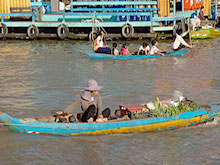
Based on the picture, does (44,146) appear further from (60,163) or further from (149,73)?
(149,73)

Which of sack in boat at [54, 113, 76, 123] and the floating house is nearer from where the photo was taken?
sack in boat at [54, 113, 76, 123]

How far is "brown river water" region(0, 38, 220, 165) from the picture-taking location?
8.70 meters

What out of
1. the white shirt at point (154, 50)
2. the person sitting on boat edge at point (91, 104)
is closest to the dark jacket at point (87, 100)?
the person sitting on boat edge at point (91, 104)

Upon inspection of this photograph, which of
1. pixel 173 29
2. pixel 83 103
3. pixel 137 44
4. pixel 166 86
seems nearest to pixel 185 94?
pixel 166 86

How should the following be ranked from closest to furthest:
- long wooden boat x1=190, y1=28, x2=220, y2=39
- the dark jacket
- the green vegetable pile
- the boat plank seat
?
the dark jacket < the green vegetable pile < long wooden boat x1=190, y1=28, x2=220, y2=39 < the boat plank seat

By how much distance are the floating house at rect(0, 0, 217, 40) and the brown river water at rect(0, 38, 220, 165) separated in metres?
1.00

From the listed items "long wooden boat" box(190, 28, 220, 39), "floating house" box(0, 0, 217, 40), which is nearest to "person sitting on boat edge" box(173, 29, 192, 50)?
"floating house" box(0, 0, 217, 40)

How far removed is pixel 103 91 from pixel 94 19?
1320cm

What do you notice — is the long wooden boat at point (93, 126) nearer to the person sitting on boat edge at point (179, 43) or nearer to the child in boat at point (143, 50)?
the child in boat at point (143, 50)

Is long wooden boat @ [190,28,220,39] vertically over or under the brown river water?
over

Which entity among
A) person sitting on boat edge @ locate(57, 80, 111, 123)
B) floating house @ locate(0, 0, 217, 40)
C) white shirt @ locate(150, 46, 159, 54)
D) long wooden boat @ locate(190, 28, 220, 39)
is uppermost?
floating house @ locate(0, 0, 217, 40)

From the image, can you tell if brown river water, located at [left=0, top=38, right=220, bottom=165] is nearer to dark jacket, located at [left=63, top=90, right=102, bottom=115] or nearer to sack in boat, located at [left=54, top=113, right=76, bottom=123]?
sack in boat, located at [left=54, top=113, right=76, bottom=123]

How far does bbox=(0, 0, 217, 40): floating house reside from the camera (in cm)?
2594

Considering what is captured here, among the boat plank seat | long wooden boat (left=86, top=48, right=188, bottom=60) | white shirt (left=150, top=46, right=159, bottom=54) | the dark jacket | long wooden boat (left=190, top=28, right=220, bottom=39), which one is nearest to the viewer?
the dark jacket
